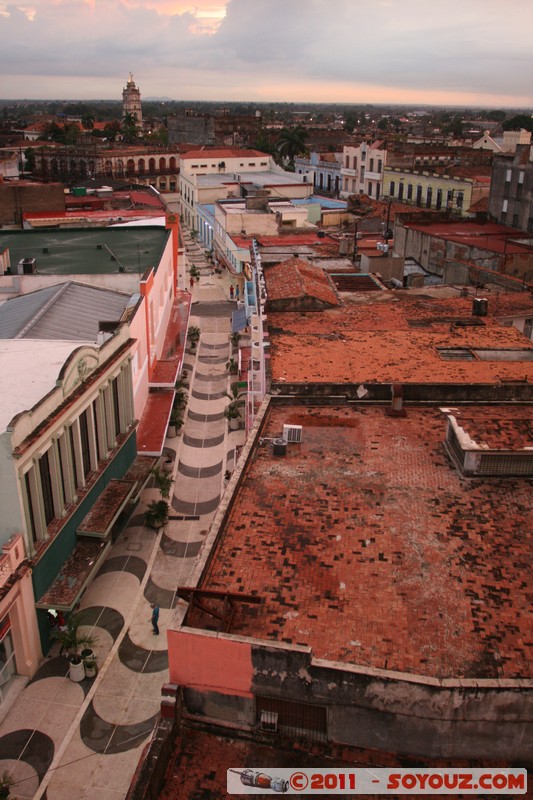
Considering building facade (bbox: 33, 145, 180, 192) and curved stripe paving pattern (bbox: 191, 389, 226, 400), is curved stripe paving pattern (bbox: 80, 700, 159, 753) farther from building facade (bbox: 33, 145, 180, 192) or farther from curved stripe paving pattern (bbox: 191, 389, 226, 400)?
building facade (bbox: 33, 145, 180, 192)

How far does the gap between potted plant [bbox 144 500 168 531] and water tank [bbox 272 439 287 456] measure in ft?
27.1

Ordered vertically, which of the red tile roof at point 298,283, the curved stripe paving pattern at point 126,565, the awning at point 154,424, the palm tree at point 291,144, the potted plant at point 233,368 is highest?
the palm tree at point 291,144

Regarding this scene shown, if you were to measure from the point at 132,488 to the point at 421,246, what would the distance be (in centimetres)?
2903

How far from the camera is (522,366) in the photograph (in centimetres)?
2327

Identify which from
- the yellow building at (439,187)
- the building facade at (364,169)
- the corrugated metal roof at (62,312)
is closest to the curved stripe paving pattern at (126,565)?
the corrugated metal roof at (62,312)

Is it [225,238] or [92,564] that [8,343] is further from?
[225,238]

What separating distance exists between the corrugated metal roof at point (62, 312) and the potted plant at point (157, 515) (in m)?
6.60

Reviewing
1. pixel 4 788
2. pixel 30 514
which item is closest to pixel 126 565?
pixel 30 514

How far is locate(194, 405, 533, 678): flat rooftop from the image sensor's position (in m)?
11.4

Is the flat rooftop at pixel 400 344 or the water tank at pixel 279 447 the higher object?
the flat rooftop at pixel 400 344

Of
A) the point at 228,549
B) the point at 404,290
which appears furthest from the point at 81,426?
the point at 404,290

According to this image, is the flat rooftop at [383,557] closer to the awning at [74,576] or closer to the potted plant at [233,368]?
the awning at [74,576]

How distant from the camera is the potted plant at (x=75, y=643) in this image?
58.2 ft

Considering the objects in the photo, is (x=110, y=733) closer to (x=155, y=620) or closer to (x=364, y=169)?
(x=155, y=620)
